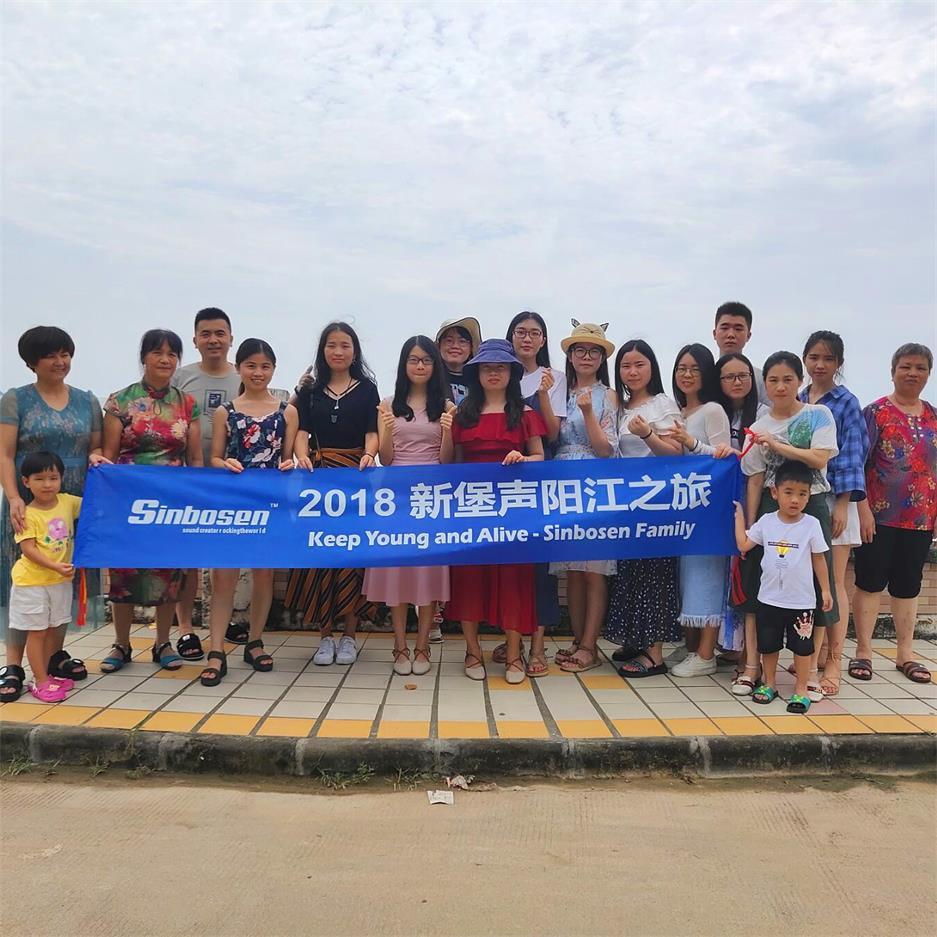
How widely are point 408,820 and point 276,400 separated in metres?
2.44

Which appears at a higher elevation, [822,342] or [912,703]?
[822,342]

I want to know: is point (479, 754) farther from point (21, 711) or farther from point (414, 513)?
point (21, 711)

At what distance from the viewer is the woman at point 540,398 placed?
13.5ft

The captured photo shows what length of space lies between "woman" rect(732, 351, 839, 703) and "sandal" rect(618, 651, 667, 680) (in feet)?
1.48

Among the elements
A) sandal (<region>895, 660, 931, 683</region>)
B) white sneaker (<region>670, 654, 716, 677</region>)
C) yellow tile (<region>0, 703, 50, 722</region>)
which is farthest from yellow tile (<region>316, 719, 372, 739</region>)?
sandal (<region>895, 660, 931, 683</region>)

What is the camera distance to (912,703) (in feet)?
12.4

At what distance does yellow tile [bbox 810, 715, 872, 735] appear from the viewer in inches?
132

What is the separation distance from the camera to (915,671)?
13.7ft

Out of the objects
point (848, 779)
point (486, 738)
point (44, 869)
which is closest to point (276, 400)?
point (486, 738)

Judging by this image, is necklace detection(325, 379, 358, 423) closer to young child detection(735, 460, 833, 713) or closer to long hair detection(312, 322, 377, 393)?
long hair detection(312, 322, 377, 393)

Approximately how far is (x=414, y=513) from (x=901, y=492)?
274cm

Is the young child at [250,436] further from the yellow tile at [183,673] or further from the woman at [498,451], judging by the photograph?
the woman at [498,451]

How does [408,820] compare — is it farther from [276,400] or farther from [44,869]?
[276,400]

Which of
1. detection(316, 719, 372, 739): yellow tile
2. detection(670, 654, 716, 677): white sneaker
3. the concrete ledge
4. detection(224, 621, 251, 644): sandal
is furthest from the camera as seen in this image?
detection(224, 621, 251, 644): sandal
